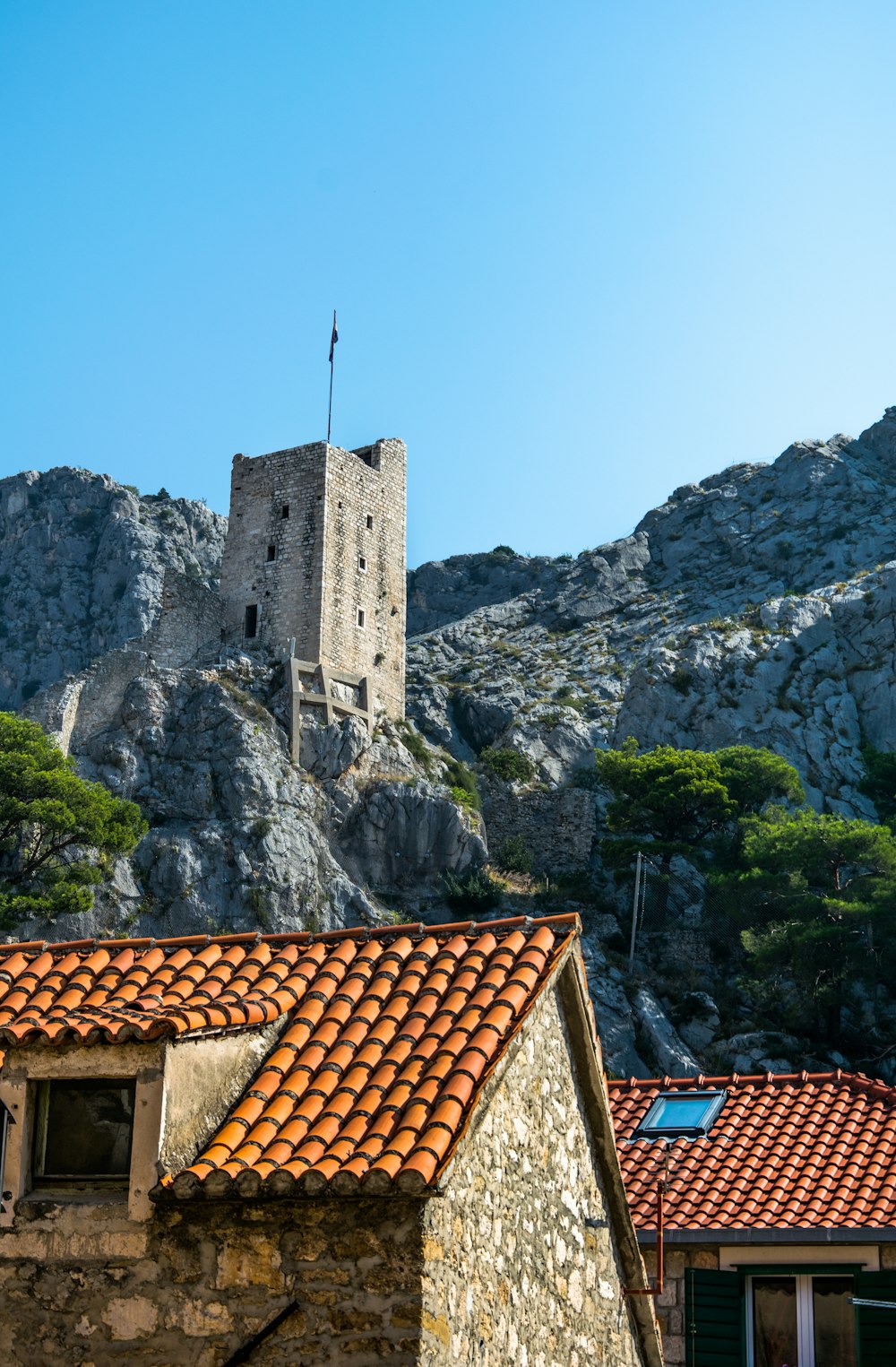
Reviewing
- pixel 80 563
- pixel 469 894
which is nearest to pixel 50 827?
pixel 469 894

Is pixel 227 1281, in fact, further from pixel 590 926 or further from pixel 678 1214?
pixel 590 926

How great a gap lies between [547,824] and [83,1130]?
56402 mm

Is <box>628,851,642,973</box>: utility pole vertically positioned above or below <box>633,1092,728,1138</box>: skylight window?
above

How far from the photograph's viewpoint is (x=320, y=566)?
5859 centimetres

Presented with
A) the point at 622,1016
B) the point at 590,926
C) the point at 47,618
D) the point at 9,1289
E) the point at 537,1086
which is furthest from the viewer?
the point at 47,618

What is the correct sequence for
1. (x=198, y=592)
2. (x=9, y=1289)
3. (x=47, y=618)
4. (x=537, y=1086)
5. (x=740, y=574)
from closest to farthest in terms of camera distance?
(x=9, y=1289) → (x=537, y=1086) → (x=198, y=592) → (x=740, y=574) → (x=47, y=618)

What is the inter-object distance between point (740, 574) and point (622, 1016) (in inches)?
1753

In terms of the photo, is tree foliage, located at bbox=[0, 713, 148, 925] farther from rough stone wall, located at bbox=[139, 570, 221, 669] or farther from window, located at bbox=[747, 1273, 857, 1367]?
window, located at bbox=[747, 1273, 857, 1367]

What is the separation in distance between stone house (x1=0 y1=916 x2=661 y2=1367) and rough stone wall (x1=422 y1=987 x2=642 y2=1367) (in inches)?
0.9

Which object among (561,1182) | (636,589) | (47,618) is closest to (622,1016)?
(561,1182)

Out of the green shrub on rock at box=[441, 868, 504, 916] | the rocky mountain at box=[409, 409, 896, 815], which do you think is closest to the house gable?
the green shrub on rock at box=[441, 868, 504, 916]

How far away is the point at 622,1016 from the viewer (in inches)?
1976

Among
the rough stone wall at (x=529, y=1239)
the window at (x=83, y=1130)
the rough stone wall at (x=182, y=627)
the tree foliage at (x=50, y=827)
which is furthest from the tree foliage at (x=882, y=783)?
the window at (x=83, y=1130)

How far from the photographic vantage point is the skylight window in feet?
54.0
